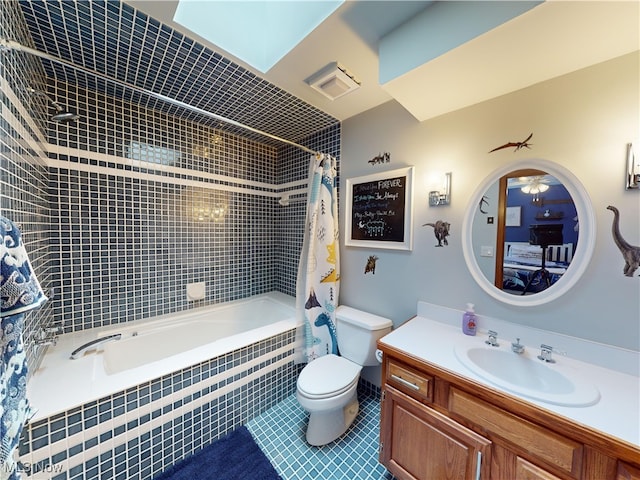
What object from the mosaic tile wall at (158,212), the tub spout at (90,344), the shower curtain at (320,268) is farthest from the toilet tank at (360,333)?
the tub spout at (90,344)

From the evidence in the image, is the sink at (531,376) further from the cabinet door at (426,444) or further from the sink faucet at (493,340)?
the cabinet door at (426,444)

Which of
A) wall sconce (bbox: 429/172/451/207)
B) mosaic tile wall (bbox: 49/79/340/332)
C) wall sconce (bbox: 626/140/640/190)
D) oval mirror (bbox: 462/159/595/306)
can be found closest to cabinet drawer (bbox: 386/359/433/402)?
oval mirror (bbox: 462/159/595/306)

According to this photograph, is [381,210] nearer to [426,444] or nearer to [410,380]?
[410,380]

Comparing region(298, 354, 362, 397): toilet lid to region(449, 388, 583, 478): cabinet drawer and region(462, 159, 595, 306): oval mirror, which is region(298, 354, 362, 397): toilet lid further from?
region(462, 159, 595, 306): oval mirror

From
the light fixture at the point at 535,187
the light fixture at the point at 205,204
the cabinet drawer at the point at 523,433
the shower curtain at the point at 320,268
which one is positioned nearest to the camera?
the cabinet drawer at the point at 523,433

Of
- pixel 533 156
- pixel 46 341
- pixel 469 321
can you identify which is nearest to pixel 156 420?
pixel 46 341

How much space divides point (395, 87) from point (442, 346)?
56.5 inches

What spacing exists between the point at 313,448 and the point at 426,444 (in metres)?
0.78

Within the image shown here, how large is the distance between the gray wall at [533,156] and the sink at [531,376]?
21 cm

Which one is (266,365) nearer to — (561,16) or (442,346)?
(442,346)

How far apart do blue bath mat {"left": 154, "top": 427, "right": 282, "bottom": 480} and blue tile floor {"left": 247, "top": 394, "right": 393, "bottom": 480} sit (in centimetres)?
6

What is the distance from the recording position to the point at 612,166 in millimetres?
1065

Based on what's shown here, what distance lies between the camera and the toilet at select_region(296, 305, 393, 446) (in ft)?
4.83

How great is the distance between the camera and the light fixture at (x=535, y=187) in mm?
1237
